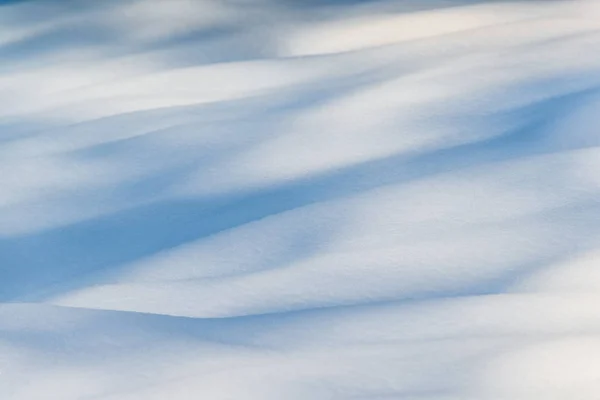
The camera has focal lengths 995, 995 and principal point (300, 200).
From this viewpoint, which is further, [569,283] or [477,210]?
[477,210]

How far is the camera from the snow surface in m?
0.62

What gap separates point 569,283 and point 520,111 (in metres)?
0.33

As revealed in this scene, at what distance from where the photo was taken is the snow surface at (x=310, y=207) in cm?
62

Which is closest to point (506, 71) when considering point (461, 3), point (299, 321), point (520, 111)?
point (520, 111)

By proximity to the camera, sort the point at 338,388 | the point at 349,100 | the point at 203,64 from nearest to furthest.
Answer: the point at 338,388, the point at 349,100, the point at 203,64

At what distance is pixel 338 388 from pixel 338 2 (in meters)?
0.92

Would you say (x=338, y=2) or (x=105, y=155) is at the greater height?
(x=338, y=2)

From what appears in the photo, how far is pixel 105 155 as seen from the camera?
3.25 feet

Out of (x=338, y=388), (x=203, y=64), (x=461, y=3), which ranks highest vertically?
(x=461, y=3)

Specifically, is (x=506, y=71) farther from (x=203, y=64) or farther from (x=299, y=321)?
(x=299, y=321)

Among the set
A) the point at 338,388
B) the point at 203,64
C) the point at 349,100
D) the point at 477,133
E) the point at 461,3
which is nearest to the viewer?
the point at 338,388

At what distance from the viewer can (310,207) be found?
2.77 feet

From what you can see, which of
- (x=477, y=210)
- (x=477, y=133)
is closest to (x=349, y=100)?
(x=477, y=133)

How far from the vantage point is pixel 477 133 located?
3.09 feet
